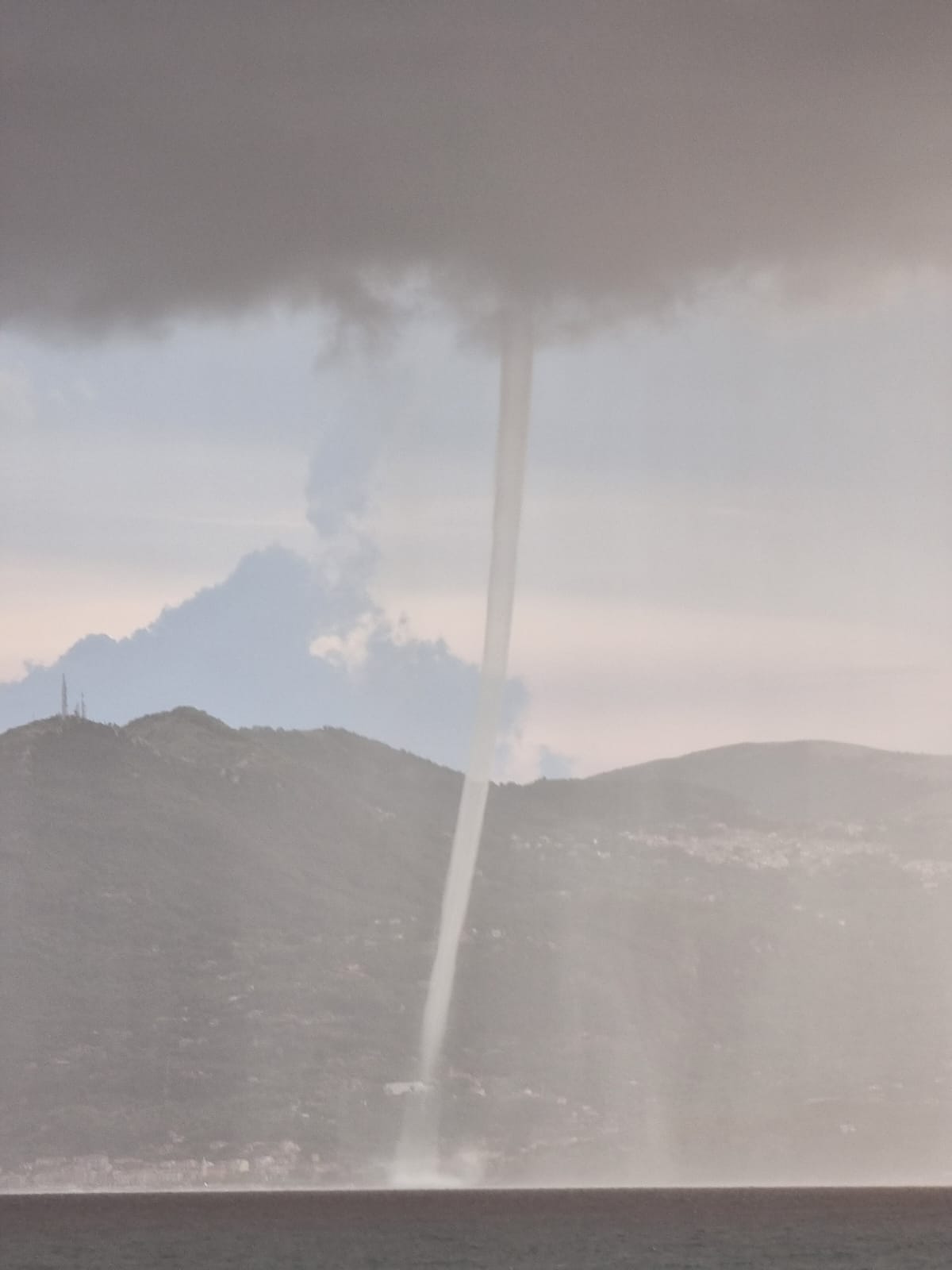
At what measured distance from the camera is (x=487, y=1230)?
329 inches

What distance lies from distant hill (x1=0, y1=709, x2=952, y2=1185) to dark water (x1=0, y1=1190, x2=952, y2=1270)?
0.76m

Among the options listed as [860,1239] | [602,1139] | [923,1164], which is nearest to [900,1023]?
[923,1164]

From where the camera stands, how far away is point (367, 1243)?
7824 millimetres

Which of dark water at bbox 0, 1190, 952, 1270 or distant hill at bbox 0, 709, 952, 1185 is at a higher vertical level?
distant hill at bbox 0, 709, 952, 1185

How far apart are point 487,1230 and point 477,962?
3.83 m

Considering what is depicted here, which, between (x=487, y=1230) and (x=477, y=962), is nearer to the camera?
(x=487, y=1230)

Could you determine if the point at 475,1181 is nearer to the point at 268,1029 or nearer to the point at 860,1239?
the point at 268,1029

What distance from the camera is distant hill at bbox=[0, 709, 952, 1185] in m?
11.3

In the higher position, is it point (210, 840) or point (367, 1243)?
point (210, 840)

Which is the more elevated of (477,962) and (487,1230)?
(477,962)

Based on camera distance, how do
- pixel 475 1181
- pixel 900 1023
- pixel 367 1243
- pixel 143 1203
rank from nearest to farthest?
pixel 367 1243, pixel 143 1203, pixel 475 1181, pixel 900 1023

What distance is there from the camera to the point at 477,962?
1212 centimetres

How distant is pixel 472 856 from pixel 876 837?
3159mm

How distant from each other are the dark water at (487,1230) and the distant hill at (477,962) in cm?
76
